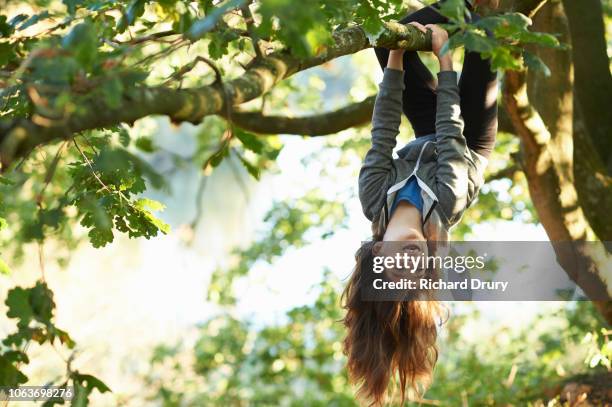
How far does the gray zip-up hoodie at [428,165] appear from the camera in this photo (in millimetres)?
2891

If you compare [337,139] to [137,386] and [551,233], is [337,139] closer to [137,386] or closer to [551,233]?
[551,233]

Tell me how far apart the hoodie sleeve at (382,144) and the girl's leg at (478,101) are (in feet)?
0.94

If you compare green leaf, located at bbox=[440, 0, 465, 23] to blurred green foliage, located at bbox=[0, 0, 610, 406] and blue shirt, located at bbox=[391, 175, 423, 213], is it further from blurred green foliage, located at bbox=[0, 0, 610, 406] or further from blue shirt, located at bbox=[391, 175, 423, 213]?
blue shirt, located at bbox=[391, 175, 423, 213]

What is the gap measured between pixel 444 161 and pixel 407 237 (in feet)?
1.01

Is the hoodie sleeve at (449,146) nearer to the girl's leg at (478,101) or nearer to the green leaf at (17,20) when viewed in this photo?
the girl's leg at (478,101)

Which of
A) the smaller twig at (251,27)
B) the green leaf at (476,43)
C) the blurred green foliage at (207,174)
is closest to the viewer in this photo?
the blurred green foliage at (207,174)

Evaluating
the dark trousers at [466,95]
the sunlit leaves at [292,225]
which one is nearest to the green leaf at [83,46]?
the dark trousers at [466,95]

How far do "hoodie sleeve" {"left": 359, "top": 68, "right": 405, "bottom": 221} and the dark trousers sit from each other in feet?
0.94

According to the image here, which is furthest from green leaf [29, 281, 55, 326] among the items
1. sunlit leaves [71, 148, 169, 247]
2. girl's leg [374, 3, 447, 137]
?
girl's leg [374, 3, 447, 137]

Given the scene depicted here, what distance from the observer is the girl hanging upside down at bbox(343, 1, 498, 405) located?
2.93 meters

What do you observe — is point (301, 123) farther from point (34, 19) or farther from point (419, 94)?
point (34, 19)

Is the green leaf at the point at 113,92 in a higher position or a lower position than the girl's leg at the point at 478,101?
lower

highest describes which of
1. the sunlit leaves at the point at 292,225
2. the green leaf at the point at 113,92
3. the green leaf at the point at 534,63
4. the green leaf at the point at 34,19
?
the sunlit leaves at the point at 292,225

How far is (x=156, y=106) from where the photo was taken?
186cm
